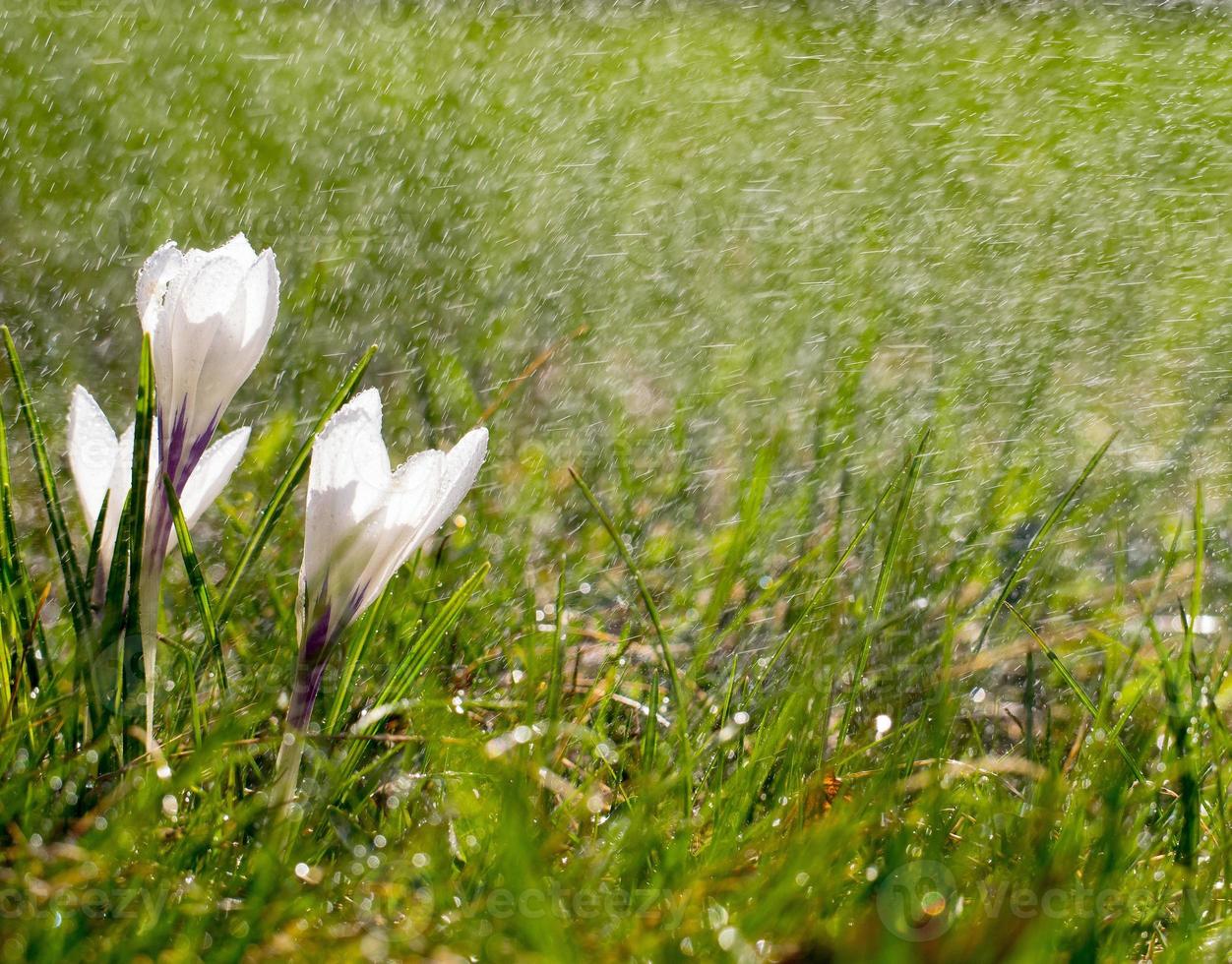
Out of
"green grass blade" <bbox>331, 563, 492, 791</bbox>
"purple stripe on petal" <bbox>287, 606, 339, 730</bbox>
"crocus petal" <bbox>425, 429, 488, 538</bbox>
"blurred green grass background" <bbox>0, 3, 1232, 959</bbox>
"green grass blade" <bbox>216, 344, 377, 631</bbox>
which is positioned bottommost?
"blurred green grass background" <bbox>0, 3, 1232, 959</bbox>

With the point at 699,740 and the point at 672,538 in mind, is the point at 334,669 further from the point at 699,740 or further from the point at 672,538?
the point at 672,538

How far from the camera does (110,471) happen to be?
0.75 metres

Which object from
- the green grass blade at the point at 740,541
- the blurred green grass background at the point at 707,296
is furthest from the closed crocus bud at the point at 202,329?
the green grass blade at the point at 740,541

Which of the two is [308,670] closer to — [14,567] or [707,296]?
[14,567]

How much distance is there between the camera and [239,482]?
140cm

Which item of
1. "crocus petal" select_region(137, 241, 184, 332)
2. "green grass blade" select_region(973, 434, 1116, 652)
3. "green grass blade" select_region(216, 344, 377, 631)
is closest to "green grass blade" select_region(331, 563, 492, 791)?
"green grass blade" select_region(216, 344, 377, 631)

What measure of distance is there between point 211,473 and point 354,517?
152 millimetres

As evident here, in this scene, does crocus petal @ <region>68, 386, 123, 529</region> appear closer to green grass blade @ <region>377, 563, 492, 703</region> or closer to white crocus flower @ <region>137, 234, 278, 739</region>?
white crocus flower @ <region>137, 234, 278, 739</region>

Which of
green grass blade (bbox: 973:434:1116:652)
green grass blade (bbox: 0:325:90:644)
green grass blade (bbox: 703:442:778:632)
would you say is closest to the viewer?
green grass blade (bbox: 0:325:90:644)

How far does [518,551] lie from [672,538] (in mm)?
232

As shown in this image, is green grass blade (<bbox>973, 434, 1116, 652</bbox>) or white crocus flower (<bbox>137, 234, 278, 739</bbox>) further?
green grass blade (<bbox>973, 434, 1116, 652</bbox>)

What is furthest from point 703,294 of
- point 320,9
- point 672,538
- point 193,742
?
point 320,9

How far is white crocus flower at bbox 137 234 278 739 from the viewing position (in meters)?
0.66

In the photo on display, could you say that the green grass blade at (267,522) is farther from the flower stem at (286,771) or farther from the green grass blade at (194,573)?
the flower stem at (286,771)
